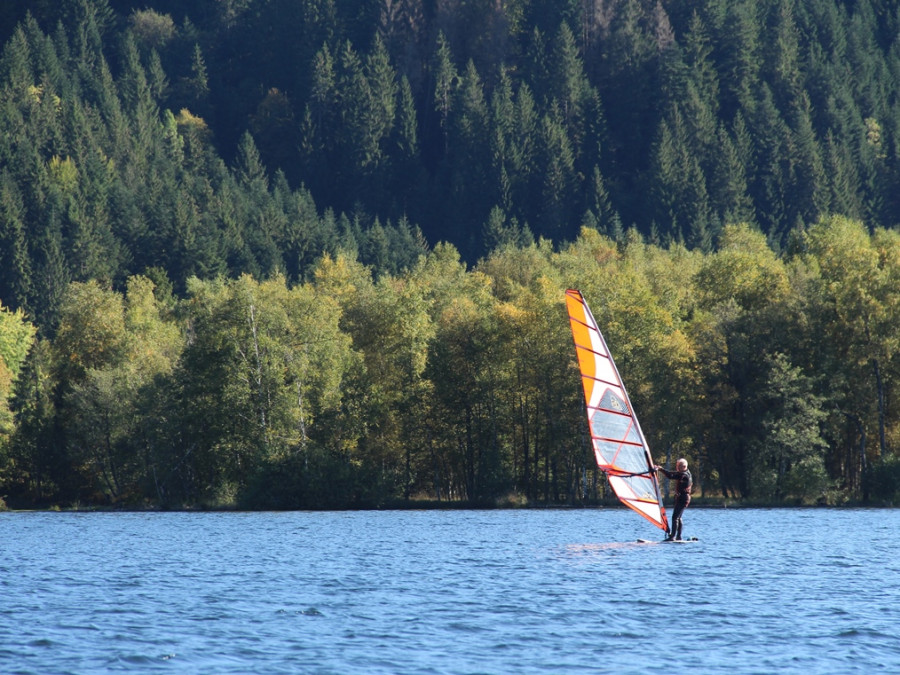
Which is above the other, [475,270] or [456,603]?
[475,270]

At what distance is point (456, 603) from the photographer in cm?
2483

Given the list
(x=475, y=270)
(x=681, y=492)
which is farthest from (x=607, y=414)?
(x=475, y=270)

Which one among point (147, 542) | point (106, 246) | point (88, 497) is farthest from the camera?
point (106, 246)

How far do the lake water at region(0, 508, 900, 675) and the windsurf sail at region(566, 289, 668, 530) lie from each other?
2178mm

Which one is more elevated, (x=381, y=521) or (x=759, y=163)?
(x=759, y=163)

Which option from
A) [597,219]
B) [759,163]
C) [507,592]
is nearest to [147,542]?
[507,592]

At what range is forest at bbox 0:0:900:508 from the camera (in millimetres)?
67125

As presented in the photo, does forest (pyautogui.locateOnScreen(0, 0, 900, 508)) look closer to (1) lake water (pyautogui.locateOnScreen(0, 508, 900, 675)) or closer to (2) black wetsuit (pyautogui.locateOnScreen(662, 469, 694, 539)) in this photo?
(1) lake water (pyautogui.locateOnScreen(0, 508, 900, 675))

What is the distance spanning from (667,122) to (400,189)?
3899cm

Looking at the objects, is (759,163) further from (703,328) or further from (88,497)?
(88,497)

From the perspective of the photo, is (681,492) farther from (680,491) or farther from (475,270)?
(475,270)

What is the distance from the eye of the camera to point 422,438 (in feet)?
238

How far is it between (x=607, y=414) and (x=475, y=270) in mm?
71580

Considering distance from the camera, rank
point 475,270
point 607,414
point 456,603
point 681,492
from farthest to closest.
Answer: point 475,270
point 681,492
point 607,414
point 456,603
